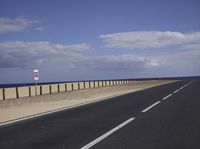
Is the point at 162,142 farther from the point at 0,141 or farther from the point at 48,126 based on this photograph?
the point at 48,126

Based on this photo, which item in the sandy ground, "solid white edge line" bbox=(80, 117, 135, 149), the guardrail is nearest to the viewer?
"solid white edge line" bbox=(80, 117, 135, 149)

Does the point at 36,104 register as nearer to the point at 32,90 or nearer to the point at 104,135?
the point at 32,90

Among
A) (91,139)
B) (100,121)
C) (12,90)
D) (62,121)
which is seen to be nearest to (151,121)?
(100,121)

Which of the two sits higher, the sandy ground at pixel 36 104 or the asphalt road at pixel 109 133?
the asphalt road at pixel 109 133

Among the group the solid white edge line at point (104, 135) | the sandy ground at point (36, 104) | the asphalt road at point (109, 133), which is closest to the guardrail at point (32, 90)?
the sandy ground at point (36, 104)

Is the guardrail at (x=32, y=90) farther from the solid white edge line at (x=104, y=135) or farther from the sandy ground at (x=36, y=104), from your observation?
the solid white edge line at (x=104, y=135)

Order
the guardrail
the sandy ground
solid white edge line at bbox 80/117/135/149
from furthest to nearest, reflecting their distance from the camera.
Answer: the guardrail < the sandy ground < solid white edge line at bbox 80/117/135/149

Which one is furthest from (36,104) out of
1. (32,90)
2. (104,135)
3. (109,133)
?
(104,135)

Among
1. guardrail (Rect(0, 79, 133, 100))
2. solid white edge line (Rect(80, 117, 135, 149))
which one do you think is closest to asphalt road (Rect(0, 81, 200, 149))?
solid white edge line (Rect(80, 117, 135, 149))

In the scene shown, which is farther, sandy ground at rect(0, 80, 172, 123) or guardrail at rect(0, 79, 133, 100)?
guardrail at rect(0, 79, 133, 100)

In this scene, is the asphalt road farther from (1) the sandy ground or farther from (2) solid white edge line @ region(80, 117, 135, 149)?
(1) the sandy ground

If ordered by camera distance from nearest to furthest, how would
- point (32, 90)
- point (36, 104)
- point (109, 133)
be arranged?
point (109, 133) < point (36, 104) < point (32, 90)

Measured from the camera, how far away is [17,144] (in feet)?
34.1

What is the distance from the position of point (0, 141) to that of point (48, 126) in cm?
295
